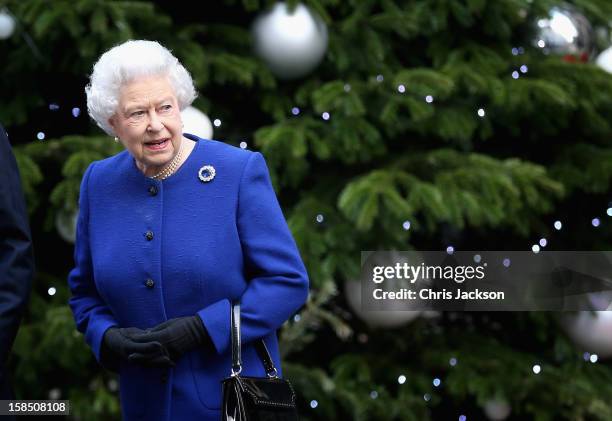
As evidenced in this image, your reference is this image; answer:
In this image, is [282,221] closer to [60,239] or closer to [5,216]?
[5,216]

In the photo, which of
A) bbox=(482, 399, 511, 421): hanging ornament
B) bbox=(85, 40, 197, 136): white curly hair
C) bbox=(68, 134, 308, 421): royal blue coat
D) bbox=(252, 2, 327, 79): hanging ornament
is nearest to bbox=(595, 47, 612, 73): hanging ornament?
bbox=(252, 2, 327, 79): hanging ornament

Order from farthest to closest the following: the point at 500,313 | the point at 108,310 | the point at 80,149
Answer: the point at 500,313 → the point at 80,149 → the point at 108,310

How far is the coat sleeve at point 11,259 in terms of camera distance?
2.27 metres

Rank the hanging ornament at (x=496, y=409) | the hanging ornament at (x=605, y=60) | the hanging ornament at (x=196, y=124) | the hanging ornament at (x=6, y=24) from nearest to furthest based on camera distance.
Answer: the hanging ornament at (x=196, y=124) < the hanging ornament at (x=6, y=24) < the hanging ornament at (x=496, y=409) < the hanging ornament at (x=605, y=60)

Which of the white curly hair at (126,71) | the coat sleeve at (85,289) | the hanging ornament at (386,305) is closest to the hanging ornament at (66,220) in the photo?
the hanging ornament at (386,305)

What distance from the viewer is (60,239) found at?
464cm

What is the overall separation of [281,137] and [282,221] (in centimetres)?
165

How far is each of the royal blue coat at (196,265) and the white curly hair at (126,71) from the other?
18 cm

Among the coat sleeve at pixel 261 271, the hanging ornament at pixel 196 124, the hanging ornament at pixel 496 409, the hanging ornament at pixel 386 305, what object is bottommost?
the hanging ornament at pixel 496 409

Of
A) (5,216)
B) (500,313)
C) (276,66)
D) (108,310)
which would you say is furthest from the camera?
(500,313)

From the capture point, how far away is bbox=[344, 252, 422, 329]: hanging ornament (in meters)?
4.20

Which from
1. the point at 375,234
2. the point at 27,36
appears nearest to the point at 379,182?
the point at 375,234

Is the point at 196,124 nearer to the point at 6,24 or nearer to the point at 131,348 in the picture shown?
the point at 6,24

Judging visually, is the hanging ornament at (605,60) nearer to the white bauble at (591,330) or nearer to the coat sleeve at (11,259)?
the white bauble at (591,330)
